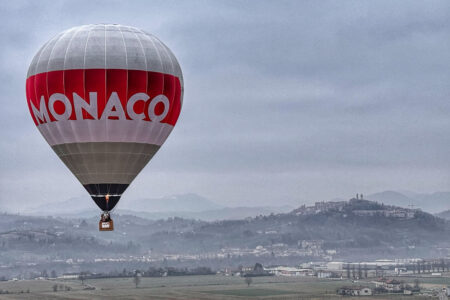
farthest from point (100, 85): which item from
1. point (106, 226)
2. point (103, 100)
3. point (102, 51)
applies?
point (106, 226)

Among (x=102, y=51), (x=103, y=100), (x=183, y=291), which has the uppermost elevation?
(x=102, y=51)

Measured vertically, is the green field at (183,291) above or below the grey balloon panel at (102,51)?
below

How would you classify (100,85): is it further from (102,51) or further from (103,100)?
(102,51)

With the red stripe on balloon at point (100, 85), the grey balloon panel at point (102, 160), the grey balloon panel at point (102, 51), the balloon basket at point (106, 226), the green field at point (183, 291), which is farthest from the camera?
the green field at point (183, 291)

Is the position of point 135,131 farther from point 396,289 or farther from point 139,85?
point 396,289

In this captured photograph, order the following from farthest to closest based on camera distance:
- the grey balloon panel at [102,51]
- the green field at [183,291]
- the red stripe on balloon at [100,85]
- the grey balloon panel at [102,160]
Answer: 1. the green field at [183,291]
2. the grey balloon panel at [102,160]
3. the grey balloon panel at [102,51]
4. the red stripe on balloon at [100,85]

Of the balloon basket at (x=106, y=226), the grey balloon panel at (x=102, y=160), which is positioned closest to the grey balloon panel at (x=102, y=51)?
the grey balloon panel at (x=102, y=160)

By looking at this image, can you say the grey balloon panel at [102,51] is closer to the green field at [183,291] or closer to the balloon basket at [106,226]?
the balloon basket at [106,226]
